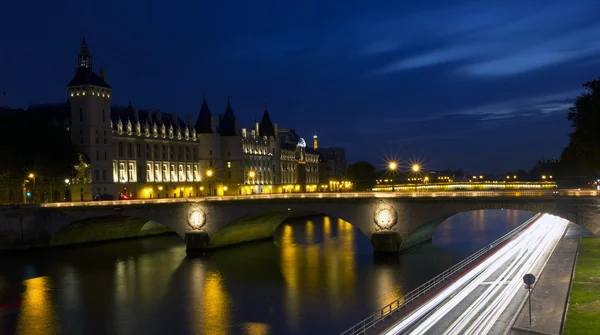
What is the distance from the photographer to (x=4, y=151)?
291ft

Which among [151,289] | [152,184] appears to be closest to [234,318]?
[151,289]

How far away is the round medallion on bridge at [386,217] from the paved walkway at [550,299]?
1689cm

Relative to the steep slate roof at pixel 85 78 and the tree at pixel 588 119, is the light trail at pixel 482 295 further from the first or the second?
the steep slate roof at pixel 85 78

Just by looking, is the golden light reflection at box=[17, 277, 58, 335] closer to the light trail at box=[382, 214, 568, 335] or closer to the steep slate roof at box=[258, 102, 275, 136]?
the light trail at box=[382, 214, 568, 335]

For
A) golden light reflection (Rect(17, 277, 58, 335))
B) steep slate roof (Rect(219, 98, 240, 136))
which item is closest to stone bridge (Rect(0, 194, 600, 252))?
golden light reflection (Rect(17, 277, 58, 335))

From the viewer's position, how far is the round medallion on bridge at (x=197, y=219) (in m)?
78.7

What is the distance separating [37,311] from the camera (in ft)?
161

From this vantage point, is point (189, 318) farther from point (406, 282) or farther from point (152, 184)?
point (152, 184)

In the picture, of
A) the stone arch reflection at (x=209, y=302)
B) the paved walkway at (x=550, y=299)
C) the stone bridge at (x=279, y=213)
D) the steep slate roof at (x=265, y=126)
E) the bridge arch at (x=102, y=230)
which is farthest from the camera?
the steep slate roof at (x=265, y=126)

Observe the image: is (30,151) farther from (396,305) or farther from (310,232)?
(396,305)

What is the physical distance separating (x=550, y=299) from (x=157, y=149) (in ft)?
338

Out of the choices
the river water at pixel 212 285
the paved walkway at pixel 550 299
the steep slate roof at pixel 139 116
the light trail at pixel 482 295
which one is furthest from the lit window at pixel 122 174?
the paved walkway at pixel 550 299

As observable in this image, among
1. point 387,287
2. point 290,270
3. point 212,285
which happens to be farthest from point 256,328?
point 290,270

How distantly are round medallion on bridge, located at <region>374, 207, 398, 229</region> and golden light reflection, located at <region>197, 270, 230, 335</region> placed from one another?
59.3 ft
